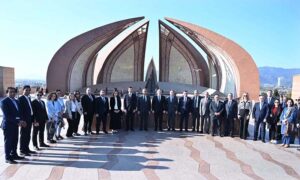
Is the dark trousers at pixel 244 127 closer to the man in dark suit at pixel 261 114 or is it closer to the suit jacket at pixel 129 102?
the man in dark suit at pixel 261 114

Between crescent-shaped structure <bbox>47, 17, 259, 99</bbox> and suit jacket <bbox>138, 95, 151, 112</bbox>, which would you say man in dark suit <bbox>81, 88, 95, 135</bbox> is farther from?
crescent-shaped structure <bbox>47, 17, 259, 99</bbox>

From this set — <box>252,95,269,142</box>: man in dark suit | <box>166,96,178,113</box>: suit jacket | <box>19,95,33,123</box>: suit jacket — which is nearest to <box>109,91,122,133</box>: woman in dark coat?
<box>166,96,178,113</box>: suit jacket

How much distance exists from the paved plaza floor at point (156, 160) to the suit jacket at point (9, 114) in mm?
701

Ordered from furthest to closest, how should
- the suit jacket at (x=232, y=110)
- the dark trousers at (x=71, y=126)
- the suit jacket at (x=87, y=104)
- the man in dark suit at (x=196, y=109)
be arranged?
the man in dark suit at (x=196, y=109) → the suit jacket at (x=232, y=110) → the suit jacket at (x=87, y=104) → the dark trousers at (x=71, y=126)

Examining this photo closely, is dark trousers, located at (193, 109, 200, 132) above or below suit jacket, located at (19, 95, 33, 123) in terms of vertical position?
below

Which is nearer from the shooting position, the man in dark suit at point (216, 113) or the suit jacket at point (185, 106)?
Result: the man in dark suit at point (216, 113)

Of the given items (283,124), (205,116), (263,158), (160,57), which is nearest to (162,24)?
(160,57)

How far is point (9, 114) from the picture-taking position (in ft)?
16.8

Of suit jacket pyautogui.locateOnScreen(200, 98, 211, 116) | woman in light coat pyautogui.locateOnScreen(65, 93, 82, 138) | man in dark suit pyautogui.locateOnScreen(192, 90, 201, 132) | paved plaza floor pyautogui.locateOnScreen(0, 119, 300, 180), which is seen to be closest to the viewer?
paved plaza floor pyautogui.locateOnScreen(0, 119, 300, 180)

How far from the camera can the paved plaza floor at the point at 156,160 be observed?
183 inches

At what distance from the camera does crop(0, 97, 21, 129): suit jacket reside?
5070mm

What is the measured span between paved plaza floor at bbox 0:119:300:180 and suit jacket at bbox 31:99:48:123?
2.20 ft

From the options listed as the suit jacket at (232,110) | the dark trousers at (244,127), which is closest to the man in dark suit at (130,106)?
the suit jacket at (232,110)

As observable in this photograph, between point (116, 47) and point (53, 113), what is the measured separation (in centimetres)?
1877
